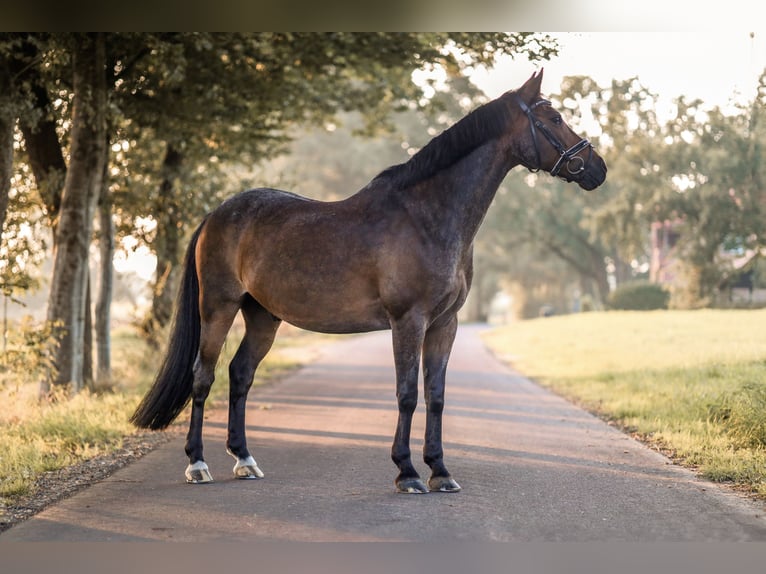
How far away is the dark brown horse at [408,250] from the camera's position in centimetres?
667

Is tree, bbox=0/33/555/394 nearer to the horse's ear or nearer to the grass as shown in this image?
the horse's ear

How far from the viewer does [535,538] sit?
17.3ft

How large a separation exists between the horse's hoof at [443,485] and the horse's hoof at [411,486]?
0.31 ft

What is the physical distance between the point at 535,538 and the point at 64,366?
8.26m

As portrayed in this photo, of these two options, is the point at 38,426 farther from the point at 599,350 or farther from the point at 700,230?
the point at 599,350

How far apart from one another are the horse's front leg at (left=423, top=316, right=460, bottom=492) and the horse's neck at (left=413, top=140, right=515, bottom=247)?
703 mm

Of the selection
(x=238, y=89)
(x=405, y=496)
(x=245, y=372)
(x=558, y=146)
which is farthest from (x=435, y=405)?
(x=238, y=89)

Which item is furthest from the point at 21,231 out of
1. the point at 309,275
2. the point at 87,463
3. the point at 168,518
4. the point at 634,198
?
the point at 634,198

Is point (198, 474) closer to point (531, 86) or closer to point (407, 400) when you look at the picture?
point (407, 400)

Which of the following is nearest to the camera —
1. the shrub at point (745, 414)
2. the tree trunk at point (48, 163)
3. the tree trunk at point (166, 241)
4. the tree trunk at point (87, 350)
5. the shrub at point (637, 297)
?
the shrub at point (745, 414)

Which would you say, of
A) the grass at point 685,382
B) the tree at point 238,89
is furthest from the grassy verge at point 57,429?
the grass at point 685,382

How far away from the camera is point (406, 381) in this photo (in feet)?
21.9

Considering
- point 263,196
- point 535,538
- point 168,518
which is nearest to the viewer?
point 535,538

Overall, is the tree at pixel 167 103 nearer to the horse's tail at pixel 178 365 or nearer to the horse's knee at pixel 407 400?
the horse's tail at pixel 178 365
